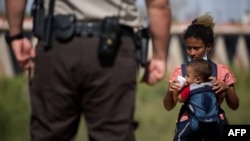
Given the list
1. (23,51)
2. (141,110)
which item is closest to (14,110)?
(141,110)

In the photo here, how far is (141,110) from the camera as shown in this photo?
122 inches

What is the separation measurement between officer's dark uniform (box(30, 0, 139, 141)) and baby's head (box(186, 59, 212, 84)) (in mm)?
272

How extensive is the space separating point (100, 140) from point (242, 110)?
1.99 meters

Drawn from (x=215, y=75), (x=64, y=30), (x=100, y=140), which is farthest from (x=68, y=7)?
(x=215, y=75)

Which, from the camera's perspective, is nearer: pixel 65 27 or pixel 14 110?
pixel 65 27

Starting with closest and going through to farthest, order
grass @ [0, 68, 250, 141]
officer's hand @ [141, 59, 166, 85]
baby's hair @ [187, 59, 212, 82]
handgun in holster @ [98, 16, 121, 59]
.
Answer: handgun in holster @ [98, 16, 121, 59] → officer's hand @ [141, 59, 166, 85] → baby's hair @ [187, 59, 212, 82] → grass @ [0, 68, 250, 141]

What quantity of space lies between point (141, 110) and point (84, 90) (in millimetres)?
1971

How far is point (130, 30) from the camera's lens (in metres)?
1.20

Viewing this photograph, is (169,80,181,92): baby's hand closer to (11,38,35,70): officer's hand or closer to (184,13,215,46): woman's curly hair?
(184,13,215,46): woman's curly hair

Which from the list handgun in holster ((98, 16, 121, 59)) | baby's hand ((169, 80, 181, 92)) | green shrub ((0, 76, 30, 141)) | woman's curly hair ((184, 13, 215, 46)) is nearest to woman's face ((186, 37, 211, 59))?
woman's curly hair ((184, 13, 215, 46))

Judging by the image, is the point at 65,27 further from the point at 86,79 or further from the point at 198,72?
the point at 198,72

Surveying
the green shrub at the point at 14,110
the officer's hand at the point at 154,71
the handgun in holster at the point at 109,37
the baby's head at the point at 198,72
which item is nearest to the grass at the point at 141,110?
the green shrub at the point at 14,110

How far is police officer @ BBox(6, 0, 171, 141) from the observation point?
1.15 metres

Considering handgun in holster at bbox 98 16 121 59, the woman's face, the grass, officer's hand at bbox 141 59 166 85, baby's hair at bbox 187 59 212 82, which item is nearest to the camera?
handgun in holster at bbox 98 16 121 59
